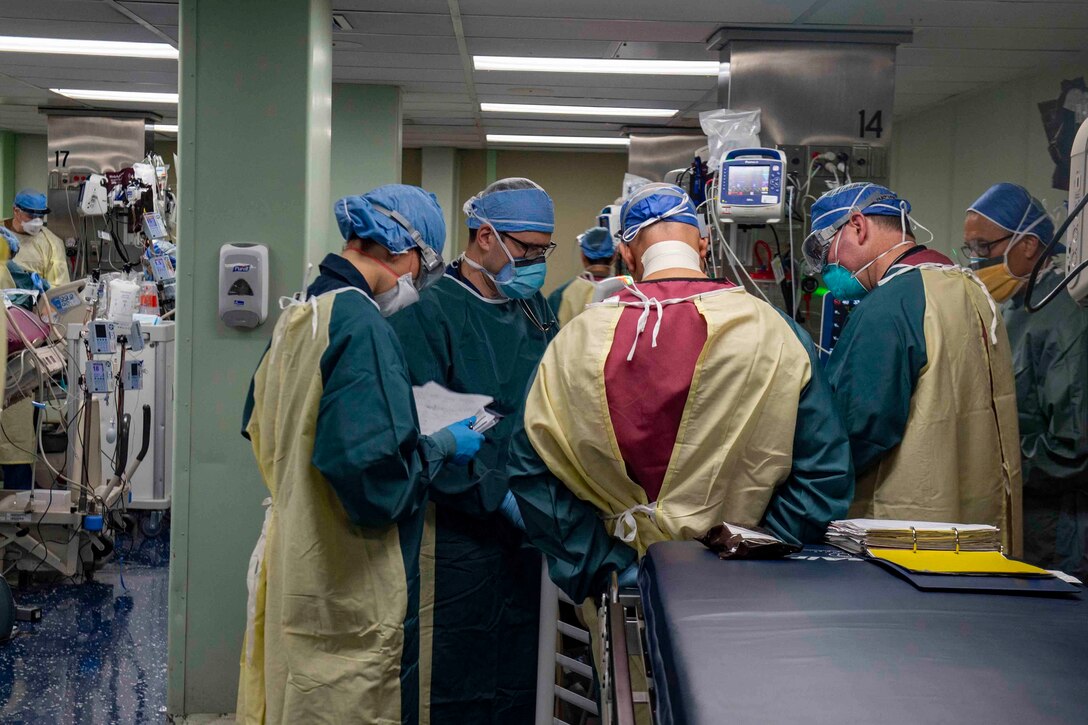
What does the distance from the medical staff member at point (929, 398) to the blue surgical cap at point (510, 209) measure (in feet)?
2.95

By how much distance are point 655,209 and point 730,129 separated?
2.09 m

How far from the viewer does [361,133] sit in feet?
21.2

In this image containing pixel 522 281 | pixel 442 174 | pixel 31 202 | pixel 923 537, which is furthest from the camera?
pixel 442 174

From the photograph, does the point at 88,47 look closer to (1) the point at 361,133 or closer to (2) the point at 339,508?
(1) the point at 361,133

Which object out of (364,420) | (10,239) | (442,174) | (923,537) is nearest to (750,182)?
(364,420)

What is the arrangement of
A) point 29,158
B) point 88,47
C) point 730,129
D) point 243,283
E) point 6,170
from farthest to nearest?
point 29,158 → point 6,170 → point 88,47 → point 730,129 → point 243,283

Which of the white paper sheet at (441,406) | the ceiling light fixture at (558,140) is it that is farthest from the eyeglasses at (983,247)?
the ceiling light fixture at (558,140)

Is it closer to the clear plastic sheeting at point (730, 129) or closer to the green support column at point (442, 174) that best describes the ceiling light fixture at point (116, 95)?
the green support column at point (442, 174)

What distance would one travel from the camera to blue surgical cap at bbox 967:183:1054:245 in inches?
144

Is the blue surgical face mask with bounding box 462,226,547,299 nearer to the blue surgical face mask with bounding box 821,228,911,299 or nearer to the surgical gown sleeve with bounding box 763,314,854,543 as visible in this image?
the blue surgical face mask with bounding box 821,228,911,299

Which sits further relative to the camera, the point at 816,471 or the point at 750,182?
the point at 750,182

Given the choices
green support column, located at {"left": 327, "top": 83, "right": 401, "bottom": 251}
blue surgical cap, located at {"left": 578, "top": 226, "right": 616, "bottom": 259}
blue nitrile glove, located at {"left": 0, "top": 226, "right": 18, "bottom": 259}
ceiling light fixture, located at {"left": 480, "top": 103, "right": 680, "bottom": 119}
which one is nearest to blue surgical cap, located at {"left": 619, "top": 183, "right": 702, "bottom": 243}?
blue surgical cap, located at {"left": 578, "top": 226, "right": 616, "bottom": 259}

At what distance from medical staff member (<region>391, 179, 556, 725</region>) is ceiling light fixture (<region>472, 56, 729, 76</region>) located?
3.14m

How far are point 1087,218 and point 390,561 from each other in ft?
5.11
